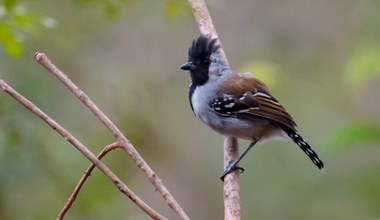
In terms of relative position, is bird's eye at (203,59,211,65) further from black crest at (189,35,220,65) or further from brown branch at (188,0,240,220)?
brown branch at (188,0,240,220)

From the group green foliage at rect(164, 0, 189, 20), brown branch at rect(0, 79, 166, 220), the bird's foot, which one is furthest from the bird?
brown branch at rect(0, 79, 166, 220)

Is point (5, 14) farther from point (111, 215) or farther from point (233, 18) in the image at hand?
point (233, 18)

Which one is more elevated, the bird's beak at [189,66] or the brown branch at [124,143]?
the bird's beak at [189,66]

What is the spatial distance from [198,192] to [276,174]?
28.1 inches

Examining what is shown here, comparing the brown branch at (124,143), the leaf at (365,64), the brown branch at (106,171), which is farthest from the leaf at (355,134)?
the brown branch at (106,171)

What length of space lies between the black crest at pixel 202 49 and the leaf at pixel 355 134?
3.09 feet

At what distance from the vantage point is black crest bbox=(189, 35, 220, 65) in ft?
14.1

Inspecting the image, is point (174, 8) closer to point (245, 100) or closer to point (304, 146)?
point (245, 100)

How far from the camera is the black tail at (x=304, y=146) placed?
4500 mm

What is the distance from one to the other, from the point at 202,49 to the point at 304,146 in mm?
812

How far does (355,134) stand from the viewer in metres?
3.64

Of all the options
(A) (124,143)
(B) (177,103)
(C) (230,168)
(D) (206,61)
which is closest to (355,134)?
(C) (230,168)

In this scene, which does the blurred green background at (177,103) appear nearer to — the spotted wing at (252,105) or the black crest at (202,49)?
the black crest at (202,49)

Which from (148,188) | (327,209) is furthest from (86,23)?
(327,209)
